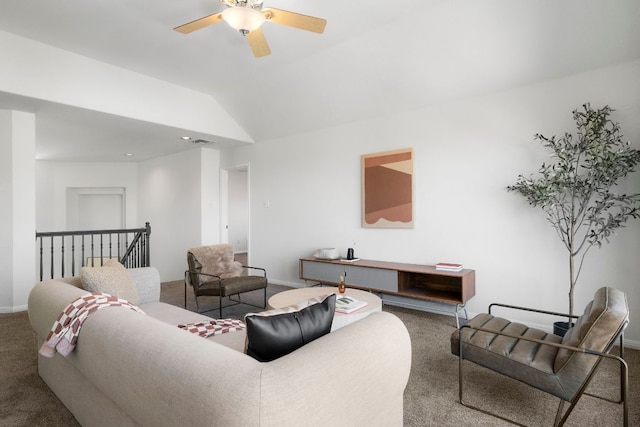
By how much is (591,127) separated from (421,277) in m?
2.31

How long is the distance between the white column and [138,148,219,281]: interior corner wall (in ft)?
8.48

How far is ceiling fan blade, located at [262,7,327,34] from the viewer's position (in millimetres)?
2500

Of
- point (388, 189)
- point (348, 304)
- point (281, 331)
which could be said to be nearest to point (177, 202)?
point (388, 189)

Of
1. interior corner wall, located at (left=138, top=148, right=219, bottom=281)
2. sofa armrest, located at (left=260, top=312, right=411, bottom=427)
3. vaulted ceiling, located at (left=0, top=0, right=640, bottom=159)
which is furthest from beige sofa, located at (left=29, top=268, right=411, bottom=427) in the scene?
interior corner wall, located at (left=138, top=148, right=219, bottom=281)

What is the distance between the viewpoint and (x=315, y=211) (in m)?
5.43

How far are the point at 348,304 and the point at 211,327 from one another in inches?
46.0

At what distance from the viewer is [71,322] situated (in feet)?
5.57

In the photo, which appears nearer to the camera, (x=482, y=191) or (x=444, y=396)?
(x=444, y=396)

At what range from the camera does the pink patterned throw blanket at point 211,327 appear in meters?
2.27

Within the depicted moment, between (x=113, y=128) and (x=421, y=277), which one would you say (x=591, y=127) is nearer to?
(x=421, y=277)

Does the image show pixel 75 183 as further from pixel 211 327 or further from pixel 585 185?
pixel 585 185

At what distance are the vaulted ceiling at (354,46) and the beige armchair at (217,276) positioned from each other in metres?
2.12

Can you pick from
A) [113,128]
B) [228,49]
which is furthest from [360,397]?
[113,128]

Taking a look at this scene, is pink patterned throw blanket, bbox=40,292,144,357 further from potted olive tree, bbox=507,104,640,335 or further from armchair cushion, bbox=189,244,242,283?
potted olive tree, bbox=507,104,640,335
